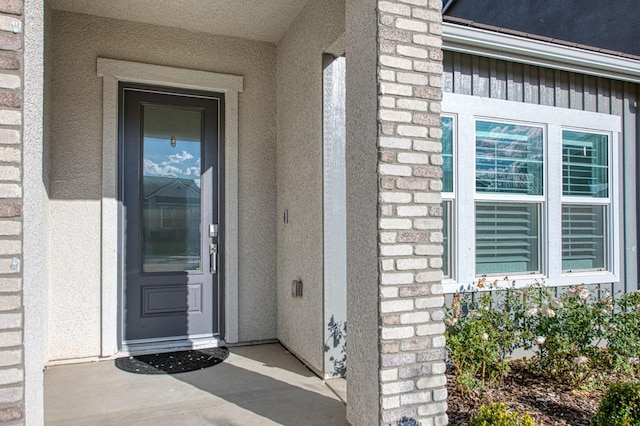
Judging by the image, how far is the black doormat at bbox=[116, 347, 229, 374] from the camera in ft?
11.5

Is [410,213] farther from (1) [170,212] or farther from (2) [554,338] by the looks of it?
(1) [170,212]

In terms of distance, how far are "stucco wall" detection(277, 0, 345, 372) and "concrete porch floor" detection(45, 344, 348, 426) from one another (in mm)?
348

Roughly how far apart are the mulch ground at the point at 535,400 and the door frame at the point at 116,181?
2250 millimetres

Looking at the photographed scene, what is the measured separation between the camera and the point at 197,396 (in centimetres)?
300

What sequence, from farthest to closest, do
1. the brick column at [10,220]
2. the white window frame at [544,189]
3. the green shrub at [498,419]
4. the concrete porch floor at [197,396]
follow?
the white window frame at [544,189] < the concrete porch floor at [197,396] < the green shrub at [498,419] < the brick column at [10,220]

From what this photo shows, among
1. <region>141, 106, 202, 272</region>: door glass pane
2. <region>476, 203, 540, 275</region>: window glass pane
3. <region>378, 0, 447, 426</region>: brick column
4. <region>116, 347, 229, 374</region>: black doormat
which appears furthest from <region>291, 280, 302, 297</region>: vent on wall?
<region>476, 203, 540, 275</region>: window glass pane

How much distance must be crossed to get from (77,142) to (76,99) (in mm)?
395

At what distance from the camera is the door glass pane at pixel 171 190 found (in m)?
4.06

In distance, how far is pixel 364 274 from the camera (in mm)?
2340

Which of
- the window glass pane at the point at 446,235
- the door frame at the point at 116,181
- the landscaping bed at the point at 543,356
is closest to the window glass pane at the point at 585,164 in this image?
the landscaping bed at the point at 543,356

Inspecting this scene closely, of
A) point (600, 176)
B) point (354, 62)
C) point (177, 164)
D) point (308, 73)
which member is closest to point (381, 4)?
point (354, 62)

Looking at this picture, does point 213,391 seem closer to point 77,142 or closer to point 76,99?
point 77,142

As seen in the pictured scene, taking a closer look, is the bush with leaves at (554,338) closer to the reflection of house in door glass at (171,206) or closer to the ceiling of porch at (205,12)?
the reflection of house in door glass at (171,206)

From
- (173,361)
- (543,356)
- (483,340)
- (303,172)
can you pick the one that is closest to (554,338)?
(543,356)
